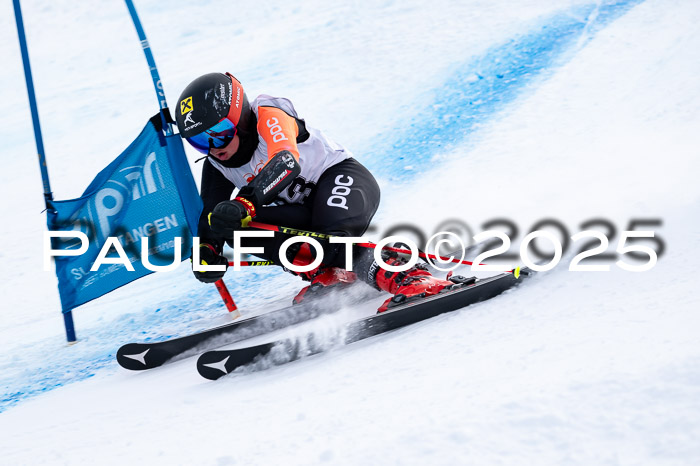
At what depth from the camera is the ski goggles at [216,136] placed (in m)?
3.13

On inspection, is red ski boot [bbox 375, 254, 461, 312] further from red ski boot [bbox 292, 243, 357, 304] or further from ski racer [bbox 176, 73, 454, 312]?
red ski boot [bbox 292, 243, 357, 304]

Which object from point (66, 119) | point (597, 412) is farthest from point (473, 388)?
point (66, 119)

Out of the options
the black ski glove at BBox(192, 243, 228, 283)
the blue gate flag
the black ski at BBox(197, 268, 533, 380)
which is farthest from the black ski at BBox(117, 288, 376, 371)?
the blue gate flag

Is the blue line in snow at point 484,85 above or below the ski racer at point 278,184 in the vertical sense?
above

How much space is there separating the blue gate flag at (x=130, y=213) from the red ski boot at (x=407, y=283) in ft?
4.33

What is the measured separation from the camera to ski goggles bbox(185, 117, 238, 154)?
3135 mm

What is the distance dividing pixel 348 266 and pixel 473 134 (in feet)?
10.5

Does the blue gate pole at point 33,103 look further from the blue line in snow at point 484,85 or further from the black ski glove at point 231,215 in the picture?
the blue line in snow at point 484,85

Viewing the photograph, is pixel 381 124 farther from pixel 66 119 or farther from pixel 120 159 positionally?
pixel 66 119

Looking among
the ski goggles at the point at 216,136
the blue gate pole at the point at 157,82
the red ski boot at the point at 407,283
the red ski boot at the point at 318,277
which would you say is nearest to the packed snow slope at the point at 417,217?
the red ski boot at the point at 407,283

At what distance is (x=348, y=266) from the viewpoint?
3229 mm

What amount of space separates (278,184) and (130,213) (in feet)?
4.27

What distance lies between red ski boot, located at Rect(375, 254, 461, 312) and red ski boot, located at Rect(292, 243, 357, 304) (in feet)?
1.46

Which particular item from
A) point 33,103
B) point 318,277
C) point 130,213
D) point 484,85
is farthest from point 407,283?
point 484,85
